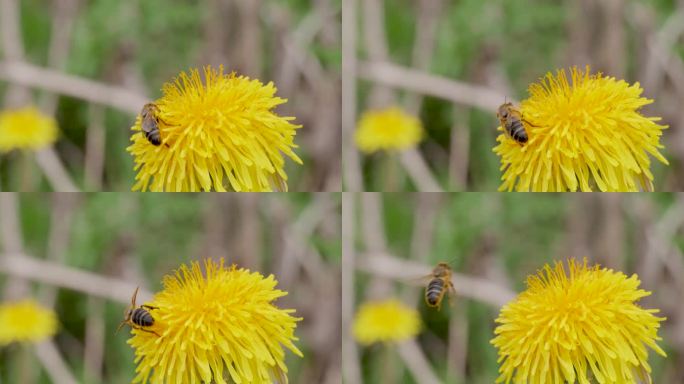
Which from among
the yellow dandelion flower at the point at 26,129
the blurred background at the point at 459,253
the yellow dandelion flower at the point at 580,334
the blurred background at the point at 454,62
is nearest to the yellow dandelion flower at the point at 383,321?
the blurred background at the point at 459,253

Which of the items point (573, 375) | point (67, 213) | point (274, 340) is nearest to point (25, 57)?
point (67, 213)

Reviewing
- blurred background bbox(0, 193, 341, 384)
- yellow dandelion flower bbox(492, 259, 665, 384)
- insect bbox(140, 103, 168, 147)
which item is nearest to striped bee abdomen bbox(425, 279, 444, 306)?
yellow dandelion flower bbox(492, 259, 665, 384)

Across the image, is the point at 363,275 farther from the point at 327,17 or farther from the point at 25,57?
the point at 25,57

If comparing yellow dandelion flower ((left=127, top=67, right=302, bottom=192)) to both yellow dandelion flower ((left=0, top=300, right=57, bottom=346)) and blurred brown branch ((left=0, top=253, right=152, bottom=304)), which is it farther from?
yellow dandelion flower ((left=0, top=300, right=57, bottom=346))

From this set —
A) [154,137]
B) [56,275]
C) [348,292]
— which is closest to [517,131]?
[154,137]

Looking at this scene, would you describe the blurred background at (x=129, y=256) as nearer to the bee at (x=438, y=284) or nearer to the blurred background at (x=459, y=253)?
the blurred background at (x=459, y=253)

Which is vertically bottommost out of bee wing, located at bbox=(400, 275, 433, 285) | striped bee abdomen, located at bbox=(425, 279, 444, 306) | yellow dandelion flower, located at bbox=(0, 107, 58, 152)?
striped bee abdomen, located at bbox=(425, 279, 444, 306)

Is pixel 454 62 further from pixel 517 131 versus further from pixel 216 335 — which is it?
pixel 216 335
